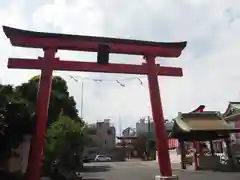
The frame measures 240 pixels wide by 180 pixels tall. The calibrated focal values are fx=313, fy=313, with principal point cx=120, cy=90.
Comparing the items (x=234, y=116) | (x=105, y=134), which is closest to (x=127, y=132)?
(x=105, y=134)

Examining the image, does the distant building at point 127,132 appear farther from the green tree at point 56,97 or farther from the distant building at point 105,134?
the green tree at point 56,97

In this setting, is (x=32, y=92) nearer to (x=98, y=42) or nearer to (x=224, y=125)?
(x=98, y=42)

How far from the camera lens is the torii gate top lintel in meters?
13.8

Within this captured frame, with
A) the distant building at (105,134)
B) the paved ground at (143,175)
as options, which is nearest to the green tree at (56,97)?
the paved ground at (143,175)

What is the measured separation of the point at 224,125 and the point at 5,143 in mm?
17678

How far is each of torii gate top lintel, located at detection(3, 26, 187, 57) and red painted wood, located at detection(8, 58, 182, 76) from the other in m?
0.73

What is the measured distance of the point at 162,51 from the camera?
15.5m

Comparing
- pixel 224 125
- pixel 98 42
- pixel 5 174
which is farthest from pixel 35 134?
pixel 224 125

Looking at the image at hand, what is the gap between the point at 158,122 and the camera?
14328 mm

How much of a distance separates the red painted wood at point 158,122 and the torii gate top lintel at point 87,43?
0.68 metres

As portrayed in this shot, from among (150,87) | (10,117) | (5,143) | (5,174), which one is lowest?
(5,174)

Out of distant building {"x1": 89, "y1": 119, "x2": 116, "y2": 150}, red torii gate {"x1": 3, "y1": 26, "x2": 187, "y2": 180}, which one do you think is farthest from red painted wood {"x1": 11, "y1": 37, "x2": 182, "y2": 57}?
distant building {"x1": 89, "y1": 119, "x2": 116, "y2": 150}

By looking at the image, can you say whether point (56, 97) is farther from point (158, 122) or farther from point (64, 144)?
point (158, 122)

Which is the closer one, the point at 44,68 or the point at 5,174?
the point at 44,68
